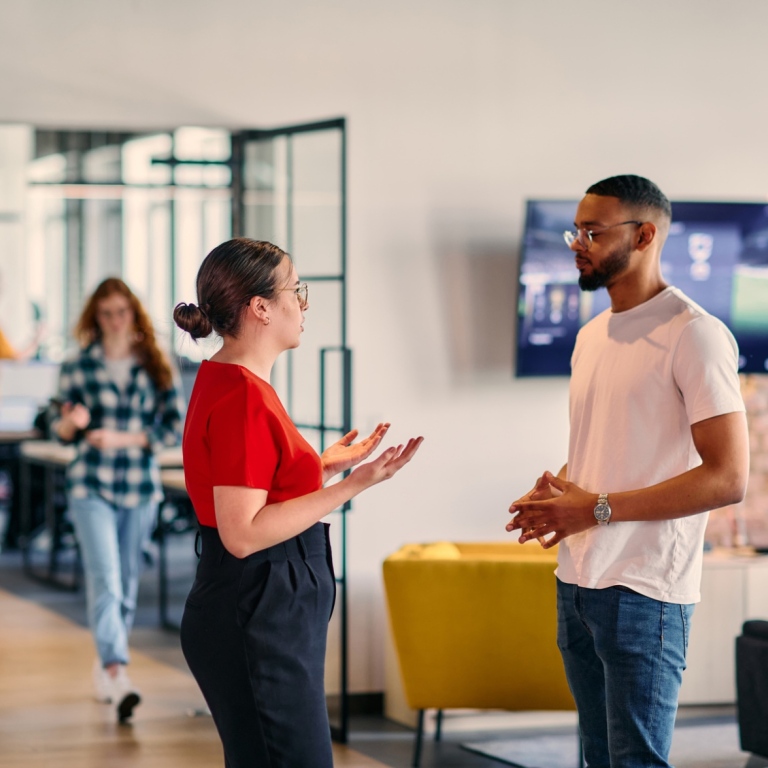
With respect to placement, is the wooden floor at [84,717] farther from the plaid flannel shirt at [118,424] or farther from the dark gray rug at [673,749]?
the plaid flannel shirt at [118,424]

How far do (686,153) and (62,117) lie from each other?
2.62 metres

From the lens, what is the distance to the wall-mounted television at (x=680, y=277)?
466 cm

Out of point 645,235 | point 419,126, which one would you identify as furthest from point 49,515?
point 645,235

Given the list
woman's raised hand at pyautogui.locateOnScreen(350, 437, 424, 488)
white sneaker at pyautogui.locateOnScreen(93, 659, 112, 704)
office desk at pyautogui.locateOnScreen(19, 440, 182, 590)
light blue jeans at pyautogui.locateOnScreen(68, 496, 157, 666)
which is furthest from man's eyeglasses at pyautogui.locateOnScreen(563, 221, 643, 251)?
office desk at pyautogui.locateOnScreen(19, 440, 182, 590)

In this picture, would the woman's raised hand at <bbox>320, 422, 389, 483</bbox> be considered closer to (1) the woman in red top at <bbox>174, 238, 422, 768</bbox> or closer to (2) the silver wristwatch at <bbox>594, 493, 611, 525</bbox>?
(1) the woman in red top at <bbox>174, 238, 422, 768</bbox>

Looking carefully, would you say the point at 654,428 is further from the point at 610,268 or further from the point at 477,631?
the point at 477,631

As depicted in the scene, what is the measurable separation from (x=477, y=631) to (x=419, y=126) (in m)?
2.05

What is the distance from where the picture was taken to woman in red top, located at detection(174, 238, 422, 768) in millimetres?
1927

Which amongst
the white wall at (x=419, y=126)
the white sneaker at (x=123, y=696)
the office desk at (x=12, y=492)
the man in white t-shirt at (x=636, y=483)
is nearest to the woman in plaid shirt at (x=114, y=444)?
the white sneaker at (x=123, y=696)

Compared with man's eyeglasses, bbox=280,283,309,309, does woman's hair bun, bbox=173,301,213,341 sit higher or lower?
lower

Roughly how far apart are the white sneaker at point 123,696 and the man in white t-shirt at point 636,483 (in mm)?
2439

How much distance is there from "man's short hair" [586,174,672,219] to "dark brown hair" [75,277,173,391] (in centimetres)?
260

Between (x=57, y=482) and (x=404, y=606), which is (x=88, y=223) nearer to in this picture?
(x=57, y=482)

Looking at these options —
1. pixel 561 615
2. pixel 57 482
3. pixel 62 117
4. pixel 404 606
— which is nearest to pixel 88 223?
pixel 57 482
